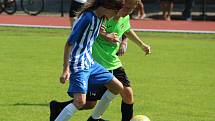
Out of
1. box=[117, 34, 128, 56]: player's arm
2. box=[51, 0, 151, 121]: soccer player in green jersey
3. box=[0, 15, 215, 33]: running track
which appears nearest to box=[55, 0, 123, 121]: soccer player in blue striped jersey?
box=[51, 0, 151, 121]: soccer player in green jersey

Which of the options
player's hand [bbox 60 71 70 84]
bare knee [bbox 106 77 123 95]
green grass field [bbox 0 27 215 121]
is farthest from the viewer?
green grass field [bbox 0 27 215 121]

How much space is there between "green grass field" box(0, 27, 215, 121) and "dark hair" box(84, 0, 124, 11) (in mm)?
2202

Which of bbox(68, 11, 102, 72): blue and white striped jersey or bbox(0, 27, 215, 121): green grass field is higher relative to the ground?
bbox(68, 11, 102, 72): blue and white striped jersey

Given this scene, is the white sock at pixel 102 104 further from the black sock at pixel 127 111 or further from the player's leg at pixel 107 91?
the black sock at pixel 127 111

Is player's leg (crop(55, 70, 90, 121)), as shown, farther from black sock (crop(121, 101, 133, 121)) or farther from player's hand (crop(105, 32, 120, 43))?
black sock (crop(121, 101, 133, 121))

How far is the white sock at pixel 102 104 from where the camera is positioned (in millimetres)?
8000

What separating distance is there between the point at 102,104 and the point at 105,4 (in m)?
1.72

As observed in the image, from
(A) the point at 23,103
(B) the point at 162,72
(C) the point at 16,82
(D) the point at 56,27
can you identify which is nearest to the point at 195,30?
(D) the point at 56,27

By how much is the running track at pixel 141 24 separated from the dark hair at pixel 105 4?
A: 1710 centimetres

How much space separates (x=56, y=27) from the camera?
23.8 metres

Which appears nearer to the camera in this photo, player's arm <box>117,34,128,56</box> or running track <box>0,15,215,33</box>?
player's arm <box>117,34,128,56</box>

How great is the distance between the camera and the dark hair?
263 inches

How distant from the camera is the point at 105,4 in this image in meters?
6.71

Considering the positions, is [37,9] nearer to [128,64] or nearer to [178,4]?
[178,4]
